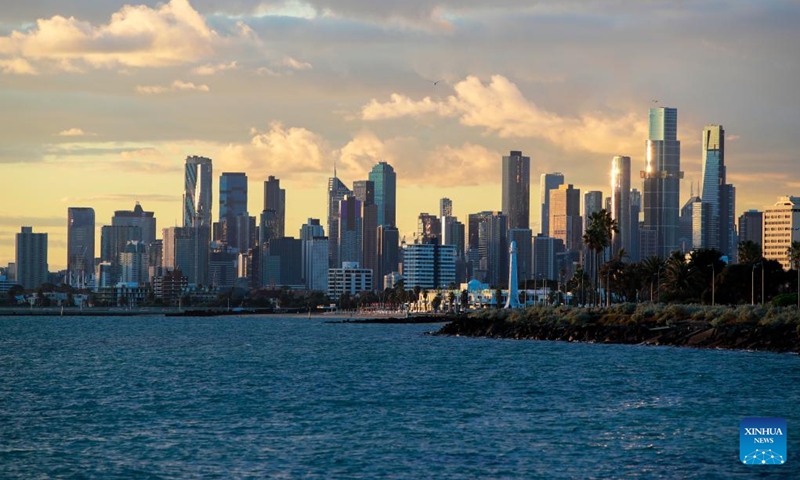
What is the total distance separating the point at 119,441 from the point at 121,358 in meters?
55.1

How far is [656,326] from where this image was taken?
372ft

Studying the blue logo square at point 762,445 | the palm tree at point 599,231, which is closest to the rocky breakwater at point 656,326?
the palm tree at point 599,231

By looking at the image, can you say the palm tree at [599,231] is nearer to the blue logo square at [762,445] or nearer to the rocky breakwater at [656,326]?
the rocky breakwater at [656,326]

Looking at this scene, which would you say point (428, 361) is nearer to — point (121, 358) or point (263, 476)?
point (121, 358)

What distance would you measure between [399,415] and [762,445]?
18861mm

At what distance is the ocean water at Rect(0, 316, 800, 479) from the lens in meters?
38.9

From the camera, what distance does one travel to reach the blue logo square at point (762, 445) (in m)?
37.0

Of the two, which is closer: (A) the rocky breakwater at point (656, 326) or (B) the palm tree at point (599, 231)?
(A) the rocky breakwater at point (656, 326)

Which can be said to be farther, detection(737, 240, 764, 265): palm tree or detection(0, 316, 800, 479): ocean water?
detection(737, 240, 764, 265): palm tree

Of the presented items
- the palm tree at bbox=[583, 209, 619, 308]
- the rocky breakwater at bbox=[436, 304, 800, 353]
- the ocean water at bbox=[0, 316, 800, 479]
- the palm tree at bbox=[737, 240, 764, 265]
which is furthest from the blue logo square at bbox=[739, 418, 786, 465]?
the palm tree at bbox=[737, 240, 764, 265]

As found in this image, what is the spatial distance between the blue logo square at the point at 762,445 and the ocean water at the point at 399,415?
44cm

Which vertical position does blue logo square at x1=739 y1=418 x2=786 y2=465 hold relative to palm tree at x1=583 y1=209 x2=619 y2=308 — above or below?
below

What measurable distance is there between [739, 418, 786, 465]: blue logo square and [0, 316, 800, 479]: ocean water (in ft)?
1.45

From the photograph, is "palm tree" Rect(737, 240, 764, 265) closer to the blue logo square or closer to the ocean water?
the ocean water
